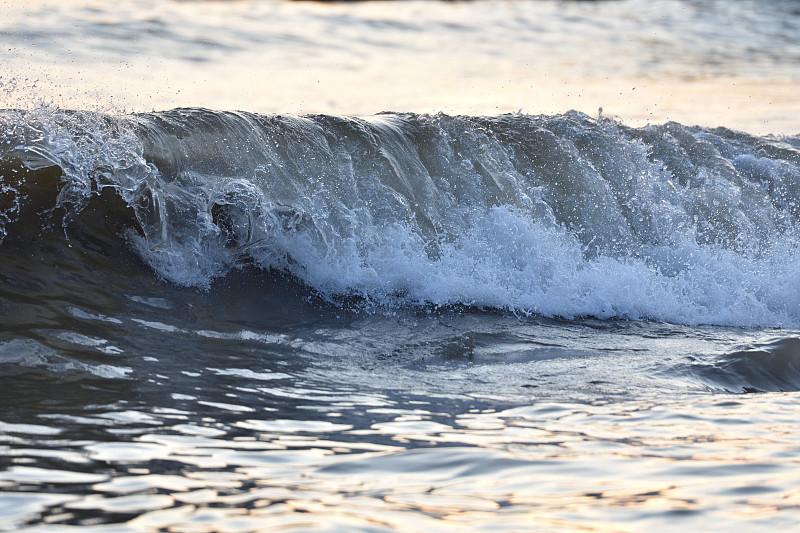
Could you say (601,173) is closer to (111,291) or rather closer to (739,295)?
(739,295)

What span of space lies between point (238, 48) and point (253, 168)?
1097 cm

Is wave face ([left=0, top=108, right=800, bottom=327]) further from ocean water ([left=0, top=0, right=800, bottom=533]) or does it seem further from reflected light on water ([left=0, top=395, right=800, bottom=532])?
reflected light on water ([left=0, top=395, right=800, bottom=532])

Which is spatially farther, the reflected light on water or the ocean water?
the ocean water

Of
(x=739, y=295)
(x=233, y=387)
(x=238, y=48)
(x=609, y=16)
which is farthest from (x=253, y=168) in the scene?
(x=609, y=16)

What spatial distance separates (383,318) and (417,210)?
4.44ft

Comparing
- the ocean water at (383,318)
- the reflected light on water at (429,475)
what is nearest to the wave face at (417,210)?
the ocean water at (383,318)

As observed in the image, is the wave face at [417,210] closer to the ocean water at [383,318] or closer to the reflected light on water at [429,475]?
the ocean water at [383,318]

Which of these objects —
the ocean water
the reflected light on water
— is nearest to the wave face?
the ocean water

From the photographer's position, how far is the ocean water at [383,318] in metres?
2.83

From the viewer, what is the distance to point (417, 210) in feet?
22.5

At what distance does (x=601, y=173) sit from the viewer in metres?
7.91

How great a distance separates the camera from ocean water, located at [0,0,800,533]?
111 inches

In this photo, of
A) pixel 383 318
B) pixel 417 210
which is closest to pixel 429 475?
pixel 383 318

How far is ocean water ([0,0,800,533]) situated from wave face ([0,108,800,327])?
2cm
